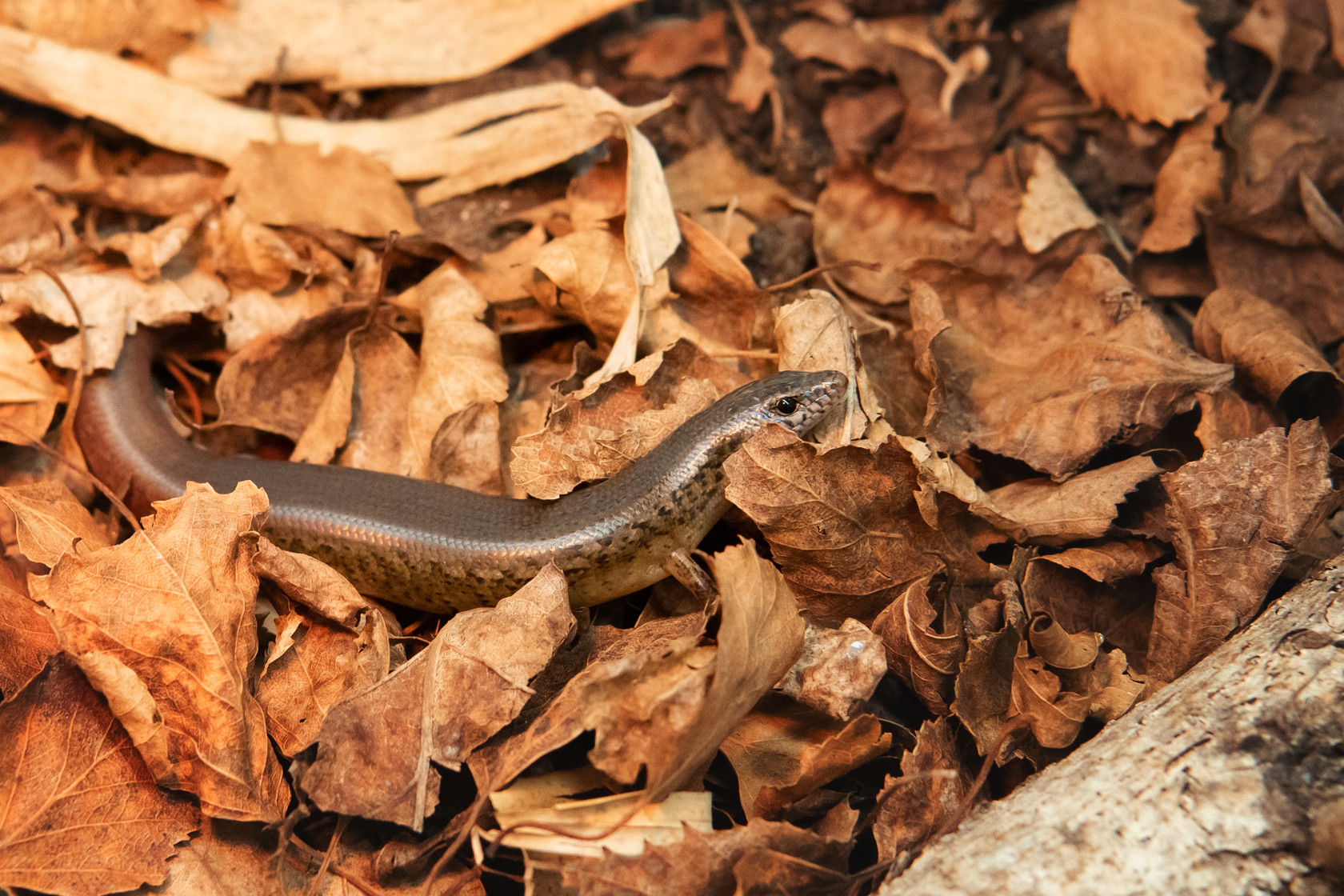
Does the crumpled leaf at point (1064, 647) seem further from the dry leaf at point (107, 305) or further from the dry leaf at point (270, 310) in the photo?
the dry leaf at point (107, 305)

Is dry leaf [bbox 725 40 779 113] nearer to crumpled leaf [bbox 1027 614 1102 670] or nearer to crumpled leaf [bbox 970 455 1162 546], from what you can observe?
crumpled leaf [bbox 970 455 1162 546]

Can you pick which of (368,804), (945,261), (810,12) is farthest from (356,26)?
(368,804)

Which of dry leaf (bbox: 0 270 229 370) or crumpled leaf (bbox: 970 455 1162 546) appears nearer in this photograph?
crumpled leaf (bbox: 970 455 1162 546)

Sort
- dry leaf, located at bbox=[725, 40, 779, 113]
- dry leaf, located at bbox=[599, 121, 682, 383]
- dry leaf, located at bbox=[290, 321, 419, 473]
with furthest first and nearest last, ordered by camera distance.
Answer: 1. dry leaf, located at bbox=[725, 40, 779, 113]
2. dry leaf, located at bbox=[290, 321, 419, 473]
3. dry leaf, located at bbox=[599, 121, 682, 383]

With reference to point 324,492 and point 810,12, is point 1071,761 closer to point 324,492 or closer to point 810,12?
point 324,492

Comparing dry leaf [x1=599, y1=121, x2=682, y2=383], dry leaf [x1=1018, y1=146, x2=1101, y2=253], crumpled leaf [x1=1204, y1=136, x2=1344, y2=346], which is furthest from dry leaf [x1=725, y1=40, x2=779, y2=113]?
crumpled leaf [x1=1204, y1=136, x2=1344, y2=346]

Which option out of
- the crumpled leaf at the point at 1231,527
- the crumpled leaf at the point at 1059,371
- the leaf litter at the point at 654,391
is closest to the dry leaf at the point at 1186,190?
the leaf litter at the point at 654,391
